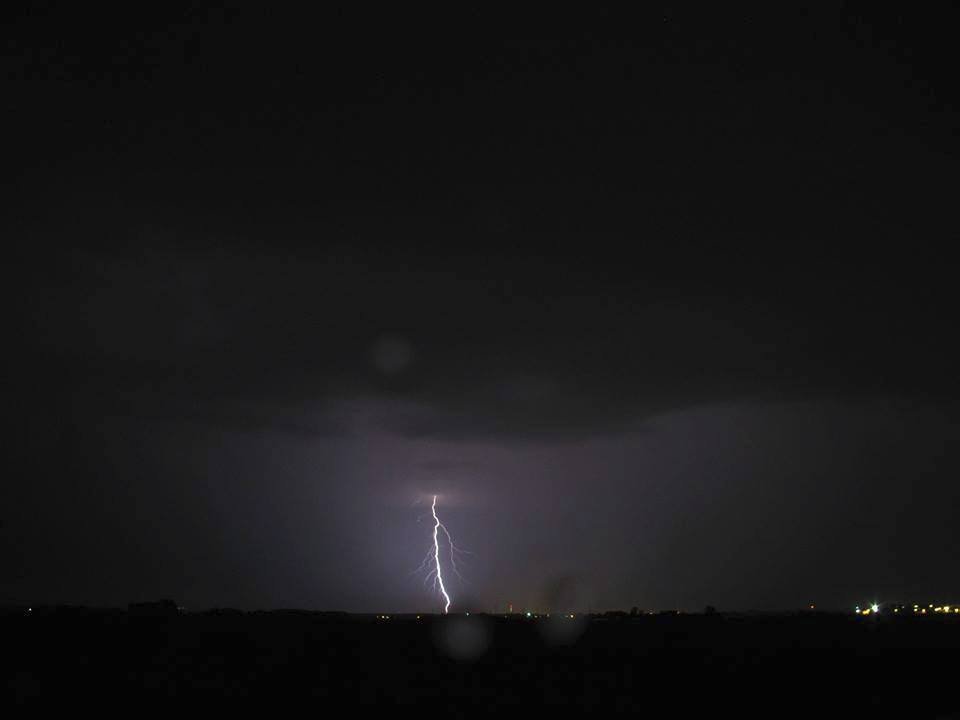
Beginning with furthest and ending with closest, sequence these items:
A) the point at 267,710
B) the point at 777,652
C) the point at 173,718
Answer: the point at 777,652
the point at 267,710
the point at 173,718

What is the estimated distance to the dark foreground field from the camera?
99.6 feet

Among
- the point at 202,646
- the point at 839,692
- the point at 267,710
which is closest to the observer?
the point at 267,710

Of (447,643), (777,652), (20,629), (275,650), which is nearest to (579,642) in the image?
(447,643)

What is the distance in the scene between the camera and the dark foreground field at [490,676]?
30.3m

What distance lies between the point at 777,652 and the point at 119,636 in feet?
131

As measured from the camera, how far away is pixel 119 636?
62500 mm

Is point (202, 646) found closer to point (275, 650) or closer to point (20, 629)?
point (275, 650)

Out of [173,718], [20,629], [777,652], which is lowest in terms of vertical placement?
[173,718]

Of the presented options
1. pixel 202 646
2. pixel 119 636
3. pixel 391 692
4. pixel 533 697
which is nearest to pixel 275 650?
pixel 202 646

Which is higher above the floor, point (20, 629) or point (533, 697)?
point (20, 629)

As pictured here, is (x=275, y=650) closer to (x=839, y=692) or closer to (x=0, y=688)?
(x=0, y=688)

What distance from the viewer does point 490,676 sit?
129ft

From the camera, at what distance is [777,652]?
51.2 metres

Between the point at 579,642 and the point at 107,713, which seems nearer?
the point at 107,713
